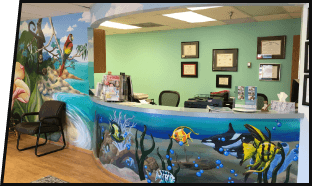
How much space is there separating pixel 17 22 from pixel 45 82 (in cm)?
512

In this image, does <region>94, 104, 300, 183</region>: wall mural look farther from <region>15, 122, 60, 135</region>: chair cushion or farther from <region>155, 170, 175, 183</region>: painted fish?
<region>15, 122, 60, 135</region>: chair cushion

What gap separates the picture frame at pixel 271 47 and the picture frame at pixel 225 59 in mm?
480

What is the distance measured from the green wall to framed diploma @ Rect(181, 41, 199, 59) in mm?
92

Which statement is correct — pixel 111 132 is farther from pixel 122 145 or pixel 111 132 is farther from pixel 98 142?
pixel 98 142

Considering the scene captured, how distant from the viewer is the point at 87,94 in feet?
15.3

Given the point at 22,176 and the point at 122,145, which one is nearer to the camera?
the point at 122,145

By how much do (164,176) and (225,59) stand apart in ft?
10.5

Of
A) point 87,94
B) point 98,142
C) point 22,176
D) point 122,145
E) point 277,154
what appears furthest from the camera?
point 87,94

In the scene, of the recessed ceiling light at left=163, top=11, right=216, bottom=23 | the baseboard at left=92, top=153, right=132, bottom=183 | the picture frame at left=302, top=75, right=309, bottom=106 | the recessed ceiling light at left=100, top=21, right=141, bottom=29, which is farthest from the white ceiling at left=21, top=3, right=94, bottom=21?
the picture frame at left=302, top=75, right=309, bottom=106

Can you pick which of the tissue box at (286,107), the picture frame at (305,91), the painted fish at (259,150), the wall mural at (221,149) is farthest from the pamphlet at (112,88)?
the picture frame at (305,91)

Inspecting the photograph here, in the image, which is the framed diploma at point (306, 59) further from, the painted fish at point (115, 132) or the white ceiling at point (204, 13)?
the painted fish at point (115, 132)

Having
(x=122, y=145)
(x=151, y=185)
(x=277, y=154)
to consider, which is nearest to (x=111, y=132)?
(x=122, y=145)

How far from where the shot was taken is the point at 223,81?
5.50 meters

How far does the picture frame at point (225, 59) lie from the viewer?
17.5 feet
